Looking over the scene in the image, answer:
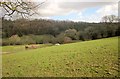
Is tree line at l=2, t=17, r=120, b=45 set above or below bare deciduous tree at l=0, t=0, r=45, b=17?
below

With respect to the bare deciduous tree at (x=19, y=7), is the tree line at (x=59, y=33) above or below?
below

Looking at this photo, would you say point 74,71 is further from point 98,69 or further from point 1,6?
point 1,6

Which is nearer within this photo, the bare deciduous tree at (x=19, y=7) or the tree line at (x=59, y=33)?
the bare deciduous tree at (x=19, y=7)

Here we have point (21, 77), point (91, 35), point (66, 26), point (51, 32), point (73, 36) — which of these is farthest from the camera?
point (66, 26)

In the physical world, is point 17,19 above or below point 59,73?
above

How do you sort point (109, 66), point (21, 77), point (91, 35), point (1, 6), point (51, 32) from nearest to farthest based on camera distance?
point (1, 6), point (21, 77), point (109, 66), point (91, 35), point (51, 32)

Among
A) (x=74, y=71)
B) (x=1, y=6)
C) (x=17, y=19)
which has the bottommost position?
(x=74, y=71)

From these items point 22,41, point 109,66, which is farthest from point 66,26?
point 109,66

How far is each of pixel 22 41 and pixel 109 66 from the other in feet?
197

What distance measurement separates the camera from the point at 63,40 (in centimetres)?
7125

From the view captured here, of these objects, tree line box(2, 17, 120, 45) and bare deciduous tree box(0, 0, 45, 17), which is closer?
bare deciduous tree box(0, 0, 45, 17)

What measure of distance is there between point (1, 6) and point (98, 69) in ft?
24.2

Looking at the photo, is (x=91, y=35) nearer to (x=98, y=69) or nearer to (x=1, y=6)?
(x=98, y=69)

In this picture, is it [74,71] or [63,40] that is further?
[63,40]
